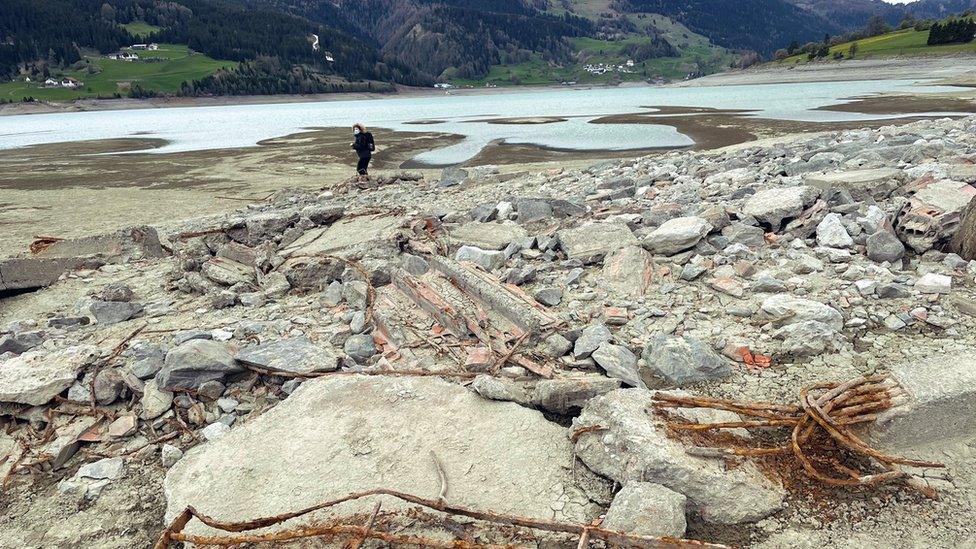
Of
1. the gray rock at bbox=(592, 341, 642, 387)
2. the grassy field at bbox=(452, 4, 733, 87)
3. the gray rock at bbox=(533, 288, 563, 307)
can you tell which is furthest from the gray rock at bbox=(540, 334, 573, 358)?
the grassy field at bbox=(452, 4, 733, 87)

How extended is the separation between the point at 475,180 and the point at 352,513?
43.7 feet

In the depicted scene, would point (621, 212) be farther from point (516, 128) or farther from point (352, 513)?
point (516, 128)

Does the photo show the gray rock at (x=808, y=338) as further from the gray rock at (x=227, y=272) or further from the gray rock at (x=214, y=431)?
the gray rock at (x=227, y=272)

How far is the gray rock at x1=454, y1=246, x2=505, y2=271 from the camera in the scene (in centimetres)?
664

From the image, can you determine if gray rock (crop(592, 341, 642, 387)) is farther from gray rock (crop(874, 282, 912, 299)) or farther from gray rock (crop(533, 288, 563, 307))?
gray rock (crop(874, 282, 912, 299))

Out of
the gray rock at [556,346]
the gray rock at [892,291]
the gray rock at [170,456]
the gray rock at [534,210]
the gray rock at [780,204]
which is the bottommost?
the gray rock at [170,456]

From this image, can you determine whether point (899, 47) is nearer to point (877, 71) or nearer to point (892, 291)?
point (877, 71)

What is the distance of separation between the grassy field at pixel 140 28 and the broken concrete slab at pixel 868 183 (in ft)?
638

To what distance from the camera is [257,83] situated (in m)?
114

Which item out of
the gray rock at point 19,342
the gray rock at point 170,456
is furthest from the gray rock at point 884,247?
the gray rock at point 19,342

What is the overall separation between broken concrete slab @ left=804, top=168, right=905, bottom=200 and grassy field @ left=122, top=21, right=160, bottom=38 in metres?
195

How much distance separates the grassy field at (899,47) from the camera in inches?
2788

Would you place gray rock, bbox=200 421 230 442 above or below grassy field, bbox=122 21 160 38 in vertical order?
below

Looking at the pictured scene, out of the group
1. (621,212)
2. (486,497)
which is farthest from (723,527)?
(621,212)
